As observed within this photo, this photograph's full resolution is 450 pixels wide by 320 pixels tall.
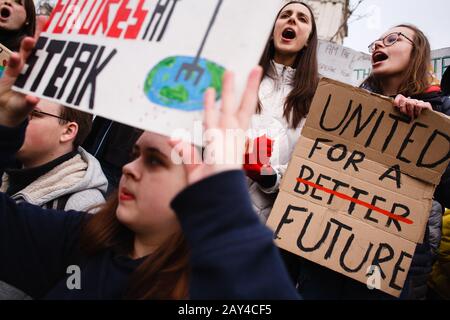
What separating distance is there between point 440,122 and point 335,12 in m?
20.4

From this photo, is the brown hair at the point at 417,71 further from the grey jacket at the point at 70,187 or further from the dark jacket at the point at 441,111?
the grey jacket at the point at 70,187

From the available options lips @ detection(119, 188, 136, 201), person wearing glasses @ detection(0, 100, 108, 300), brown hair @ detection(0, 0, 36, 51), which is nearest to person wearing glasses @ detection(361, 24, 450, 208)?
lips @ detection(119, 188, 136, 201)

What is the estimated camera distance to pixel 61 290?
3.37 feet

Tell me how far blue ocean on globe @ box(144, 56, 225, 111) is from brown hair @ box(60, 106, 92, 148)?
1094 mm

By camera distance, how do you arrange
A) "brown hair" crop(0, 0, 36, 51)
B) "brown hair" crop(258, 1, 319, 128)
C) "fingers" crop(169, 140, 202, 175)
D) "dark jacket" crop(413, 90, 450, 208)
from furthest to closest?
1. "brown hair" crop(0, 0, 36, 51)
2. "brown hair" crop(258, 1, 319, 128)
3. "dark jacket" crop(413, 90, 450, 208)
4. "fingers" crop(169, 140, 202, 175)

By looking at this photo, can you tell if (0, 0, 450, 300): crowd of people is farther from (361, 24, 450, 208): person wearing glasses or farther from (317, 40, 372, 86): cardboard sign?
(317, 40, 372, 86): cardboard sign

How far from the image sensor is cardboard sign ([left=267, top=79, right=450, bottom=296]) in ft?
4.57

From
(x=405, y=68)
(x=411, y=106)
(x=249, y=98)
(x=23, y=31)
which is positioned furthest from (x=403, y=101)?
(x=23, y=31)

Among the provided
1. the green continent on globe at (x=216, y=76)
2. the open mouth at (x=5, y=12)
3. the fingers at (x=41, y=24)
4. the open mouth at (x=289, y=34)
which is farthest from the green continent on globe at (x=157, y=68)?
the open mouth at (x=5, y=12)

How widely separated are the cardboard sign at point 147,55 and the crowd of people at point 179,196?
0.06 m

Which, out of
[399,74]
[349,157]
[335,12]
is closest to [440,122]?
[349,157]

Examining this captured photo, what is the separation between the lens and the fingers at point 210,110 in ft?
2.41

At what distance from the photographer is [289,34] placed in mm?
2295
